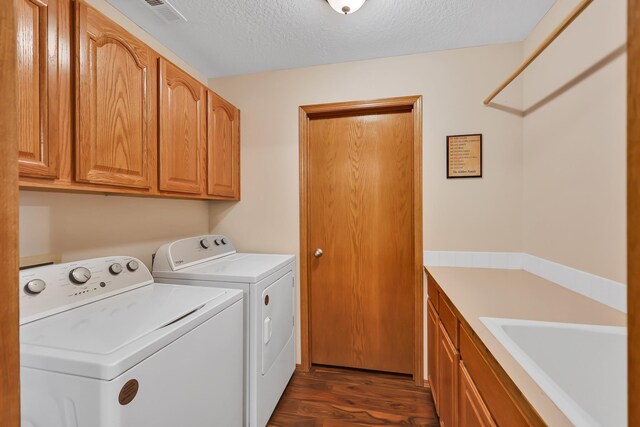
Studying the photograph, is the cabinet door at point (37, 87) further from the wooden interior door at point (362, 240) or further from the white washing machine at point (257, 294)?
the wooden interior door at point (362, 240)

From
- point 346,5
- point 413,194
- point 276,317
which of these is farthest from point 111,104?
point 413,194

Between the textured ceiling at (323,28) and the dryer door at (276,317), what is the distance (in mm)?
1618

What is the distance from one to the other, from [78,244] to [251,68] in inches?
67.4

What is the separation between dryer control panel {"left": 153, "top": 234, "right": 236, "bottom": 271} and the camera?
165 centimetres

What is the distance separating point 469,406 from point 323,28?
2084mm

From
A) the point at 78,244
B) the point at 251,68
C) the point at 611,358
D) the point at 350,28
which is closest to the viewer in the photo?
the point at 611,358

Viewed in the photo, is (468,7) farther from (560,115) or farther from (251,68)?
(251,68)

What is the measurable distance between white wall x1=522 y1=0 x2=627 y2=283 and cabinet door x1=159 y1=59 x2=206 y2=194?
1978 millimetres

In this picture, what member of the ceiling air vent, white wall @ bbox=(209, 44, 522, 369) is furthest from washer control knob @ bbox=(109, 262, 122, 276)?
the ceiling air vent

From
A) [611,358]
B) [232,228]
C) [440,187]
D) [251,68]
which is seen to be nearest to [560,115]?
[440,187]

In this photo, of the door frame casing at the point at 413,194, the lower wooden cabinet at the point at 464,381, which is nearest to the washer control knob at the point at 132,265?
the door frame casing at the point at 413,194

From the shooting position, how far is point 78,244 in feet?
4.56

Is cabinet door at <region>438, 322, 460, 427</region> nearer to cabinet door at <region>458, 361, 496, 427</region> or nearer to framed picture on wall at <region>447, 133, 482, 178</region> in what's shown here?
cabinet door at <region>458, 361, 496, 427</region>

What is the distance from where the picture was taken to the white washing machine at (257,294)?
148cm
